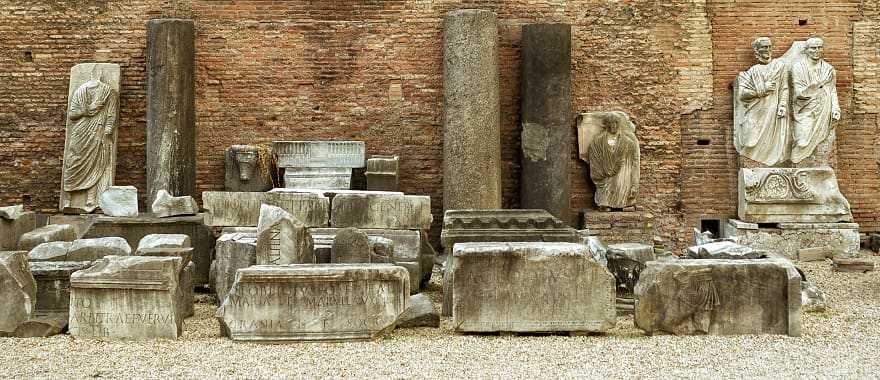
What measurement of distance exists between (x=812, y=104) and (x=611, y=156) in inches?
98.4

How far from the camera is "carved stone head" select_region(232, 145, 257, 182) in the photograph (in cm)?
1091

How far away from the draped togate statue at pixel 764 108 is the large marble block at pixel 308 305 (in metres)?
6.76

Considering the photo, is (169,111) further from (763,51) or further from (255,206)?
(763,51)

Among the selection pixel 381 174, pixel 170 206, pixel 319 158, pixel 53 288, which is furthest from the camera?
pixel 319 158

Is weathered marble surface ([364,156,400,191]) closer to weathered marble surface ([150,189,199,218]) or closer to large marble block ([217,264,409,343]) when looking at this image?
weathered marble surface ([150,189,199,218])

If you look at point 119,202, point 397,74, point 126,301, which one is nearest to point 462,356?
point 126,301

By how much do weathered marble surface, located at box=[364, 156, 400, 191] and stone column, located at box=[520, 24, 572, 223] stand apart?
173 cm

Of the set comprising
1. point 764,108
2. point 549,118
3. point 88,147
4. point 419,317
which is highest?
point 764,108

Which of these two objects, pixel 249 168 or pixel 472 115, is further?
pixel 472 115

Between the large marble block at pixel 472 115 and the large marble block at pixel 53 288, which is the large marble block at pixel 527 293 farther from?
the large marble block at pixel 472 115

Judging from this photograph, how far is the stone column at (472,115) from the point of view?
37.0 feet

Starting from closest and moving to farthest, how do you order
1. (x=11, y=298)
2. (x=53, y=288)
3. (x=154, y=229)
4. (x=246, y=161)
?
(x=11, y=298)
(x=53, y=288)
(x=154, y=229)
(x=246, y=161)

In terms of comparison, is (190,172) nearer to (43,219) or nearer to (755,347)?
(43,219)

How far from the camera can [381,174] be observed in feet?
35.3
